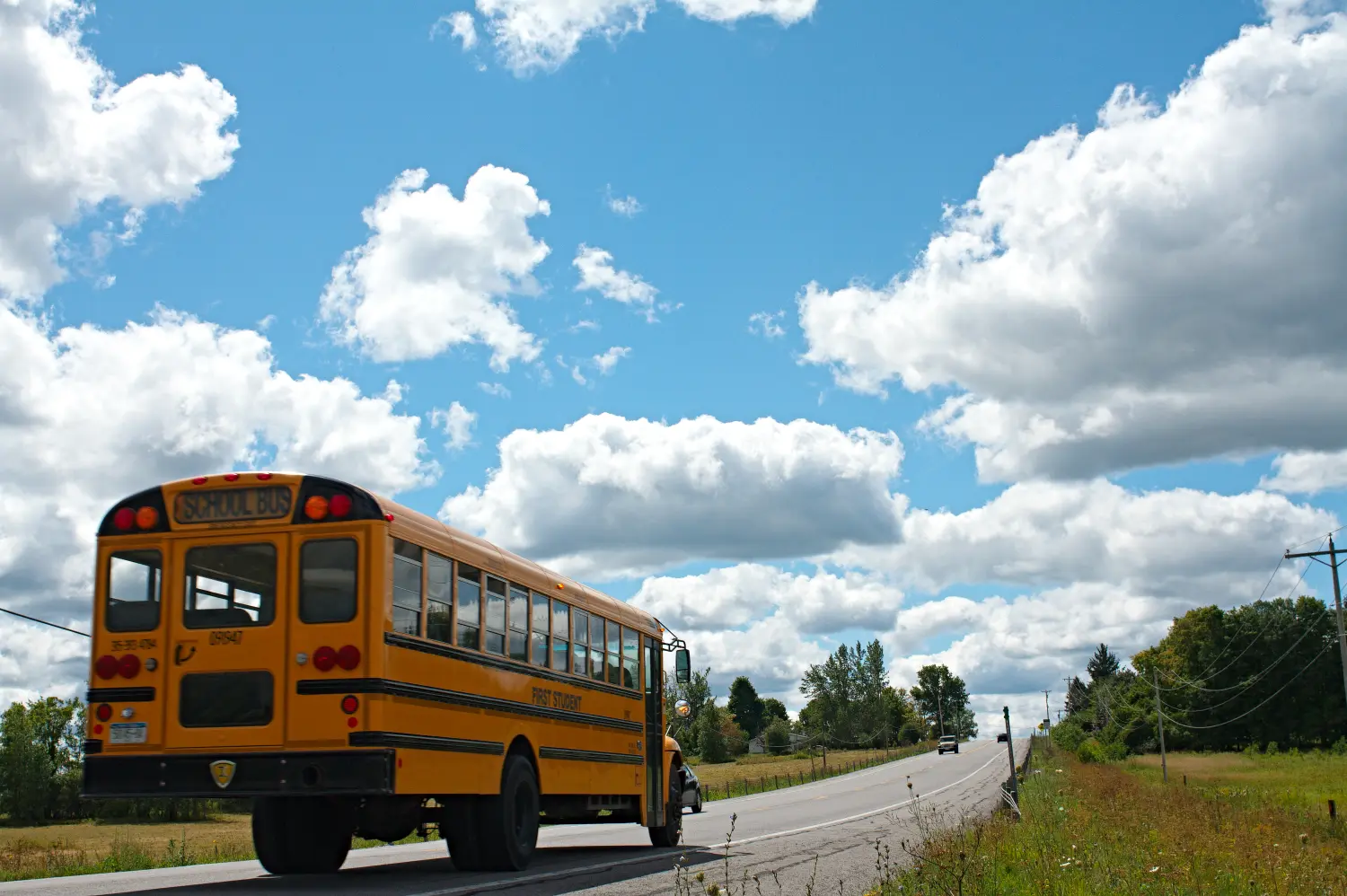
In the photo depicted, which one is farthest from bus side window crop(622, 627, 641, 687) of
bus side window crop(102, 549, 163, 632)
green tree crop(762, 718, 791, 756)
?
green tree crop(762, 718, 791, 756)

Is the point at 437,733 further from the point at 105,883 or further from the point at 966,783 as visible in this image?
the point at 966,783

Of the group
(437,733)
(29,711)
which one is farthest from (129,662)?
(29,711)

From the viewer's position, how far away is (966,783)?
2044 inches

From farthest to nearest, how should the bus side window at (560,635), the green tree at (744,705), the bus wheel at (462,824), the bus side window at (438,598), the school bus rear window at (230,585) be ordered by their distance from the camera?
1. the green tree at (744,705)
2. the bus side window at (560,635)
3. the bus wheel at (462,824)
4. the bus side window at (438,598)
5. the school bus rear window at (230,585)

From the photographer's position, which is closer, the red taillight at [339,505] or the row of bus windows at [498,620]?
the red taillight at [339,505]

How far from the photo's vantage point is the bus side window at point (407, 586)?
1091 cm

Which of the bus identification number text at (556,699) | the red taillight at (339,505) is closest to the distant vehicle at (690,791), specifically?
the bus identification number text at (556,699)

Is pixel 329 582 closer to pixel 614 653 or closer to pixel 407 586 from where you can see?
pixel 407 586

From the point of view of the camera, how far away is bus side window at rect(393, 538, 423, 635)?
429 inches

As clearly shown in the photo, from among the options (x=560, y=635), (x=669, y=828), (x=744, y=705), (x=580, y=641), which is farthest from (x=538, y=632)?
(x=744, y=705)

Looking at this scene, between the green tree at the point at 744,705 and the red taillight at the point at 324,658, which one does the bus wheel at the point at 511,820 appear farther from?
the green tree at the point at 744,705

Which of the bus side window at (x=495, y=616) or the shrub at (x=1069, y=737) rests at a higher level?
the bus side window at (x=495, y=616)

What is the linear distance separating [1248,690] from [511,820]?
10053 cm

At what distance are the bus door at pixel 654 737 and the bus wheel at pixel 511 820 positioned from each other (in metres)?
4.30
